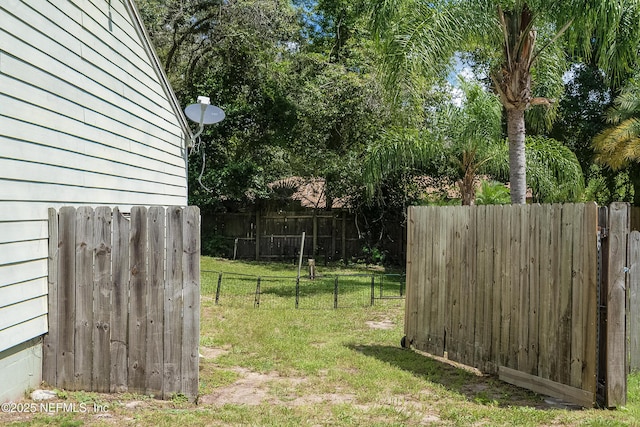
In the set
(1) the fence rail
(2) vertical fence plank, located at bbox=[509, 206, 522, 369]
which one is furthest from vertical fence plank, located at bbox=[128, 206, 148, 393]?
(1) the fence rail

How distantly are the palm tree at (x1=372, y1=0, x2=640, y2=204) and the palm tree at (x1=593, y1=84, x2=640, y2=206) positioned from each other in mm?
6284

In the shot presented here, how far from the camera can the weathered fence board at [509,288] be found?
14.7 feet

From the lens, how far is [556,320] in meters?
4.68

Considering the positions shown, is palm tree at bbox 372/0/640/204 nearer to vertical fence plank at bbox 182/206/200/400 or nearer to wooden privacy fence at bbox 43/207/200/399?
vertical fence plank at bbox 182/206/200/400

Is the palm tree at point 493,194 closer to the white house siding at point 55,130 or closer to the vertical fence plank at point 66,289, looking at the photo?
the white house siding at point 55,130

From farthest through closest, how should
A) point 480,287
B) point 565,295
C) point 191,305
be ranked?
point 480,287 → point 565,295 → point 191,305

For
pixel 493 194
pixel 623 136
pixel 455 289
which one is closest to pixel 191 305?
pixel 455 289

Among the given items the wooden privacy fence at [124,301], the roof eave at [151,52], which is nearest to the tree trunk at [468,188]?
the roof eave at [151,52]

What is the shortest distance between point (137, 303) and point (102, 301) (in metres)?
0.30

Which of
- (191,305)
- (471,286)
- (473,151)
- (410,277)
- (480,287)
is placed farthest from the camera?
(473,151)

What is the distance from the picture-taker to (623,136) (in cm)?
1471

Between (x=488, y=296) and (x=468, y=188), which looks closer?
(x=488, y=296)

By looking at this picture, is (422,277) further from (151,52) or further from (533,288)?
(151,52)

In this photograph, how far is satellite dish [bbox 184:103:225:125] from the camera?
23.6 feet
